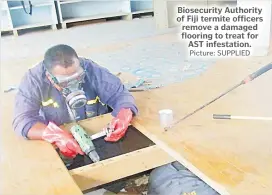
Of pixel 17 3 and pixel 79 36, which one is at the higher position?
pixel 17 3

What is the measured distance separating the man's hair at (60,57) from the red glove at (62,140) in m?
0.29

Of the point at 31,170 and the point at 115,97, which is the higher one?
the point at 115,97

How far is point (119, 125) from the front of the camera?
1804 millimetres

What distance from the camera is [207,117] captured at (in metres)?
1.88

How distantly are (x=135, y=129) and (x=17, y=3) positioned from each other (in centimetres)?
492

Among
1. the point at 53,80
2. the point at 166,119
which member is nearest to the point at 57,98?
the point at 53,80

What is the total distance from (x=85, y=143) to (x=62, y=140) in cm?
10

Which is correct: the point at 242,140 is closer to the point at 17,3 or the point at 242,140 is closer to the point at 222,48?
the point at 222,48

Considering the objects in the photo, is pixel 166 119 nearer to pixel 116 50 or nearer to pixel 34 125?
pixel 34 125

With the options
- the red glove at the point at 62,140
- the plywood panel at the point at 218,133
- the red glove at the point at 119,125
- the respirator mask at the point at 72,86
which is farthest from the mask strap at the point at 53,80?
the plywood panel at the point at 218,133

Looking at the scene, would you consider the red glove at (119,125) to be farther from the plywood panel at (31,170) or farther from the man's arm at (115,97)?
the plywood panel at (31,170)

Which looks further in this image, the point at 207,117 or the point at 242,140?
the point at 207,117

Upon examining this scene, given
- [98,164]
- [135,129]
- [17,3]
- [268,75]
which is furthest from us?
[17,3]

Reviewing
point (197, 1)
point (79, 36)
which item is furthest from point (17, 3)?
point (197, 1)
